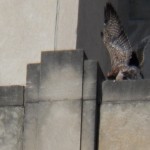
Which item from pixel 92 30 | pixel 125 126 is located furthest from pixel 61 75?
pixel 92 30

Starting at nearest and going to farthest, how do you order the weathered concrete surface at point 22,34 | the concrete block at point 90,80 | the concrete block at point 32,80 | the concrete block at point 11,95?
the concrete block at point 90,80 → the concrete block at point 32,80 → the concrete block at point 11,95 → the weathered concrete surface at point 22,34

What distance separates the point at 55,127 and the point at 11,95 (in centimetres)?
85

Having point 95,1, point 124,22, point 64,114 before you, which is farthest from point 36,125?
point 124,22

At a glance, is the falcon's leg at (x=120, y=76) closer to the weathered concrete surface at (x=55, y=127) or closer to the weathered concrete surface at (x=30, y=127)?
the weathered concrete surface at (x=55, y=127)

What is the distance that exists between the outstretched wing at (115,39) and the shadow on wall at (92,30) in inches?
16.2

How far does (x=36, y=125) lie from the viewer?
64.4 feet

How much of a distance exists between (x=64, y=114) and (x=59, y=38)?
52.1 inches

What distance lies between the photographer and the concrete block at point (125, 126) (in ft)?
63.3

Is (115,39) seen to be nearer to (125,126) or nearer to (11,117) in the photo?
(125,126)

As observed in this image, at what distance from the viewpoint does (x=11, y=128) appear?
1991 centimetres

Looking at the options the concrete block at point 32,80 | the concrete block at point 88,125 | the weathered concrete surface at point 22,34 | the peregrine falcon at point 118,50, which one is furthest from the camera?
the weathered concrete surface at point 22,34

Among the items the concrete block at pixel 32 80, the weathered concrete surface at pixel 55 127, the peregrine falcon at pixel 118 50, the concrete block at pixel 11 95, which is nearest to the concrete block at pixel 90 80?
the weathered concrete surface at pixel 55 127

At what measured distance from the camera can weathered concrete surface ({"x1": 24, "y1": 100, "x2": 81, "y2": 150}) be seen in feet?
63.8

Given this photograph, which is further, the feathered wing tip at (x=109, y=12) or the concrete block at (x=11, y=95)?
the feathered wing tip at (x=109, y=12)
